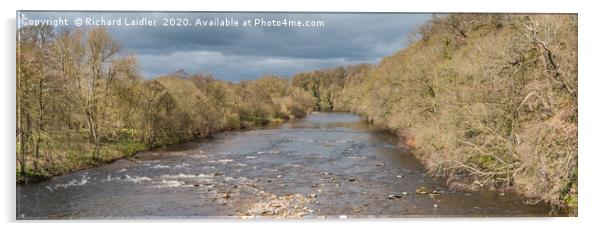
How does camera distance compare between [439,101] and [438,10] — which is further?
[439,101]

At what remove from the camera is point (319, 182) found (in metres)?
12.4

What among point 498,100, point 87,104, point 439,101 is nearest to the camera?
point 498,100

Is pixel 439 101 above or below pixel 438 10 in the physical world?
below

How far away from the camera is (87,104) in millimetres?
13492

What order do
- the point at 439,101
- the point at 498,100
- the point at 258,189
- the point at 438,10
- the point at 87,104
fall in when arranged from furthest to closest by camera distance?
the point at 439,101, the point at 87,104, the point at 258,189, the point at 498,100, the point at 438,10

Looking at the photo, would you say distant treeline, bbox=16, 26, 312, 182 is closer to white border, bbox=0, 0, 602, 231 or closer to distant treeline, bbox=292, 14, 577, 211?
white border, bbox=0, 0, 602, 231

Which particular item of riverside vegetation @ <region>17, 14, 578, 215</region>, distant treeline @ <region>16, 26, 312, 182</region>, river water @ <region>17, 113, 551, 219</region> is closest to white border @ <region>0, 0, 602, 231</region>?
riverside vegetation @ <region>17, 14, 578, 215</region>

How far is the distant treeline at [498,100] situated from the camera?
8.96 meters

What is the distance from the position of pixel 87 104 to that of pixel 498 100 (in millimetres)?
10493

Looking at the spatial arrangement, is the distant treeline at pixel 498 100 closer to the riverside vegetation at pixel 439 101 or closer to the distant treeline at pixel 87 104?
the riverside vegetation at pixel 439 101

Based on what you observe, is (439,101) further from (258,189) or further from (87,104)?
(87,104)

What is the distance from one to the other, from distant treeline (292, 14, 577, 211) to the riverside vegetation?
3 cm

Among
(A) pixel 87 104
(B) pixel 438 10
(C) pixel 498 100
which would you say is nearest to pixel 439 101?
(C) pixel 498 100

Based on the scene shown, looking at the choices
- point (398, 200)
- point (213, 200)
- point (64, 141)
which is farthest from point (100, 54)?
point (398, 200)
